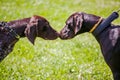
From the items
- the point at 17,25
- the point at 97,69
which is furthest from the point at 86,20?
the point at 97,69

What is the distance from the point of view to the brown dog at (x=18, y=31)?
23.9 feet

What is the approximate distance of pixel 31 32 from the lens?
7250 mm

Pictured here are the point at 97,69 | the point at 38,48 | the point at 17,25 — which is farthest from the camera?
the point at 38,48

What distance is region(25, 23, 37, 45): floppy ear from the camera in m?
7.23

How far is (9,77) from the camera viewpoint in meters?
8.55

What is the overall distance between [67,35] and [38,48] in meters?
3.43

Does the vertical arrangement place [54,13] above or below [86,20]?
below

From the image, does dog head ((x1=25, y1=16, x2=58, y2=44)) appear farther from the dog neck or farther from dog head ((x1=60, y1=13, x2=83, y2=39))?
dog head ((x1=60, y1=13, x2=83, y2=39))

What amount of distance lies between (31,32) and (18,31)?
39 cm

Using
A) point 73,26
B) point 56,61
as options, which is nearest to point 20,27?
point 73,26

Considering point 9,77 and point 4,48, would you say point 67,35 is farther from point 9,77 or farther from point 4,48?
point 9,77

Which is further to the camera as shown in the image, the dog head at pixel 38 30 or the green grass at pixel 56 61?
the green grass at pixel 56 61

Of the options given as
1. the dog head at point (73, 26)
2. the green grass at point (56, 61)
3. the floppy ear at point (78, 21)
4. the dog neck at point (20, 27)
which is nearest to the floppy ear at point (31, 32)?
the dog neck at point (20, 27)

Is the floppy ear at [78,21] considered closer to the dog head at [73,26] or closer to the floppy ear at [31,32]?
the dog head at [73,26]
